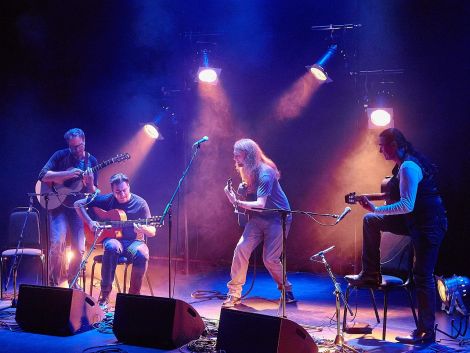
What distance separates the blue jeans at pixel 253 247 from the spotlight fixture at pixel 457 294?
1.85 m

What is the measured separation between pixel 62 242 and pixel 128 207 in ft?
3.50

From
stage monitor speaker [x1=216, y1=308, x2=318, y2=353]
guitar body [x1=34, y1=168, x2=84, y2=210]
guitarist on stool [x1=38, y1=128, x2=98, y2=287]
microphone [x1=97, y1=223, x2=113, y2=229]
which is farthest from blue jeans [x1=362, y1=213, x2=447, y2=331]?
guitar body [x1=34, y1=168, x2=84, y2=210]

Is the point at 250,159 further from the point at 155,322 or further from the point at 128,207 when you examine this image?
the point at 155,322

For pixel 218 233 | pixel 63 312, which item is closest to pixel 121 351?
pixel 63 312

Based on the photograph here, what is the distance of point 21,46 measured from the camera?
925 cm

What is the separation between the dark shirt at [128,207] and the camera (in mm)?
6688

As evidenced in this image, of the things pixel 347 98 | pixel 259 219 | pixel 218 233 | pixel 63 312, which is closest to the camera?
pixel 63 312

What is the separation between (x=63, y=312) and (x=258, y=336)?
81.5 inches

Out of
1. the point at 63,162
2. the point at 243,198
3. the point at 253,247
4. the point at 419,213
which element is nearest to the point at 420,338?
the point at 419,213

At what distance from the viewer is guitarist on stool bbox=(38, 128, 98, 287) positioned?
23.1ft

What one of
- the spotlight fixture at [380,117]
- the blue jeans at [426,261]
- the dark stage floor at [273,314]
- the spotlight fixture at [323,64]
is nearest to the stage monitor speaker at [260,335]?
the dark stage floor at [273,314]

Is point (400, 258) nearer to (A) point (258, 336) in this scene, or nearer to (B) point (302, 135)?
(A) point (258, 336)

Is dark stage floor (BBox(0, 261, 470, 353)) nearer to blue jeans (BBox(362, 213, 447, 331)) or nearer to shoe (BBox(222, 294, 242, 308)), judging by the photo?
shoe (BBox(222, 294, 242, 308))

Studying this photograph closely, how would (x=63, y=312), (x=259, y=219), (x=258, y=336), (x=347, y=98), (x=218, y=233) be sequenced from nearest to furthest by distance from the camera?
(x=258, y=336)
(x=63, y=312)
(x=259, y=219)
(x=347, y=98)
(x=218, y=233)
